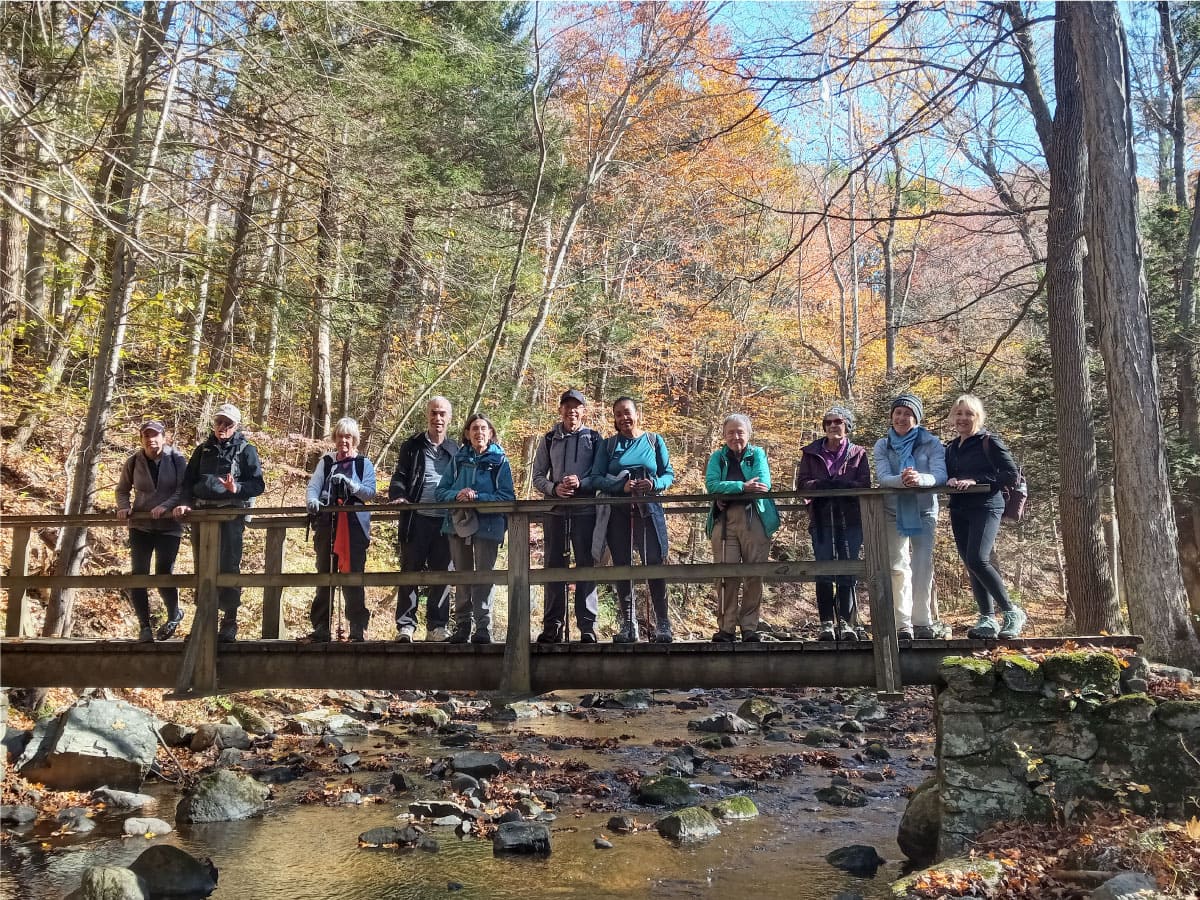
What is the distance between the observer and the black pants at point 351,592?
24.1 feet

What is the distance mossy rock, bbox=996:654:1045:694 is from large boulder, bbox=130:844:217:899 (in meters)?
5.71

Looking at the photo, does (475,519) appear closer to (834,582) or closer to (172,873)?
(834,582)

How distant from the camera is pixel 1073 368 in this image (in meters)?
9.02

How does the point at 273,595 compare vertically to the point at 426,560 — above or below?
below

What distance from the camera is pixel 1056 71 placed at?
858cm

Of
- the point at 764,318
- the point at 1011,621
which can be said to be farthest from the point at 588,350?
the point at 1011,621

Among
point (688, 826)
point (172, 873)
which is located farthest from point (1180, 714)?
point (172, 873)

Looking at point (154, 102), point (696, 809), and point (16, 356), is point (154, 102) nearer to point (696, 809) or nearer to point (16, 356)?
point (16, 356)

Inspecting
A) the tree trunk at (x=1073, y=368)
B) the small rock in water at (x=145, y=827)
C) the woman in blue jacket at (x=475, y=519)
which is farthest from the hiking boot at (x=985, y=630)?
the small rock in water at (x=145, y=827)

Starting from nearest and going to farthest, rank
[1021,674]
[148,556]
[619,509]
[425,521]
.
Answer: [1021,674]
[619,509]
[425,521]
[148,556]

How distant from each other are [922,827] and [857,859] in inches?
21.5

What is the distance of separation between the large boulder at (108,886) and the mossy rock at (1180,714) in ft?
22.0

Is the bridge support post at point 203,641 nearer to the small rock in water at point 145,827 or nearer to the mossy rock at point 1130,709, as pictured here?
the small rock in water at point 145,827

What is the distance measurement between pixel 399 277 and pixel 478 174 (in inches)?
117
